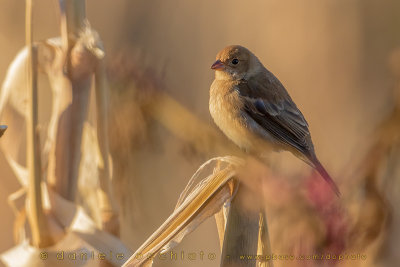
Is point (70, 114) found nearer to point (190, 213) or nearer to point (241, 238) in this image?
point (190, 213)

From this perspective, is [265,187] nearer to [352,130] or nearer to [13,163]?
[13,163]

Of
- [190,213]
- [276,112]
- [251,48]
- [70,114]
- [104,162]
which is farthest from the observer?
[251,48]

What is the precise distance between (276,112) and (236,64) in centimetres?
34

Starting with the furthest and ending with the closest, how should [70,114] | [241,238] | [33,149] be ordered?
[70,114]
[33,149]
[241,238]

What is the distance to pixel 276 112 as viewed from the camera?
2461mm

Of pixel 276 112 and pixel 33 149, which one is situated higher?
pixel 33 149

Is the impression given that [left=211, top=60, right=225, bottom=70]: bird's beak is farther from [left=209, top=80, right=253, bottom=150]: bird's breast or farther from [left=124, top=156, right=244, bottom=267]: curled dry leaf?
[left=124, top=156, right=244, bottom=267]: curled dry leaf

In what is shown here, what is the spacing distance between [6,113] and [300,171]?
111 centimetres

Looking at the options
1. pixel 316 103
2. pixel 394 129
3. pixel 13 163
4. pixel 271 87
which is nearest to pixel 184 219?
pixel 394 129

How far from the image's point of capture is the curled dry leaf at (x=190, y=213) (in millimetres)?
1487

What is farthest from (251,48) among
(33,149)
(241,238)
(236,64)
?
(241,238)

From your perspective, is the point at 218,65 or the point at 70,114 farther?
the point at 218,65

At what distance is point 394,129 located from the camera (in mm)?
1688

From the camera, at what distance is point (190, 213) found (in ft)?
4.97
